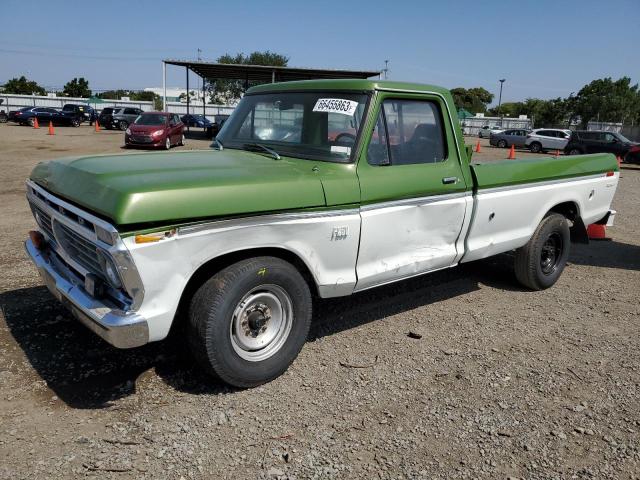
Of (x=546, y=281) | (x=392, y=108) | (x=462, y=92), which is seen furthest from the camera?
(x=462, y=92)

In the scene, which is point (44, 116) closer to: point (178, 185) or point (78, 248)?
point (78, 248)

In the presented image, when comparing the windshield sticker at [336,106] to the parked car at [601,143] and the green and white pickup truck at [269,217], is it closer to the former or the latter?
the green and white pickup truck at [269,217]

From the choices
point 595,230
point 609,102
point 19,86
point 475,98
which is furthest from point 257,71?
point 475,98

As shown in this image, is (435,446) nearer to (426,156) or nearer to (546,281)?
(426,156)

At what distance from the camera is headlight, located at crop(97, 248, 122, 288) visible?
2766mm

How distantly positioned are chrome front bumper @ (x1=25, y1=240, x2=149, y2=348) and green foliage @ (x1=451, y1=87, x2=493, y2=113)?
96678mm

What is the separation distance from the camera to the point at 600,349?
163 inches

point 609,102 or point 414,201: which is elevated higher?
point 609,102

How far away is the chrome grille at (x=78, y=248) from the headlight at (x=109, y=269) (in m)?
0.07

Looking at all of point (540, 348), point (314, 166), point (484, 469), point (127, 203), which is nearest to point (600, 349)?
point (540, 348)

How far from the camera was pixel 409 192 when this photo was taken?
151 inches

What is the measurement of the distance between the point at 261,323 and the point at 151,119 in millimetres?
19466

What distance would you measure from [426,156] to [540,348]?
1.84 meters

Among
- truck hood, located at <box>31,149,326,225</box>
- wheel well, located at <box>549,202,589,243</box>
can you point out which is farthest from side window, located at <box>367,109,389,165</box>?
wheel well, located at <box>549,202,589,243</box>
